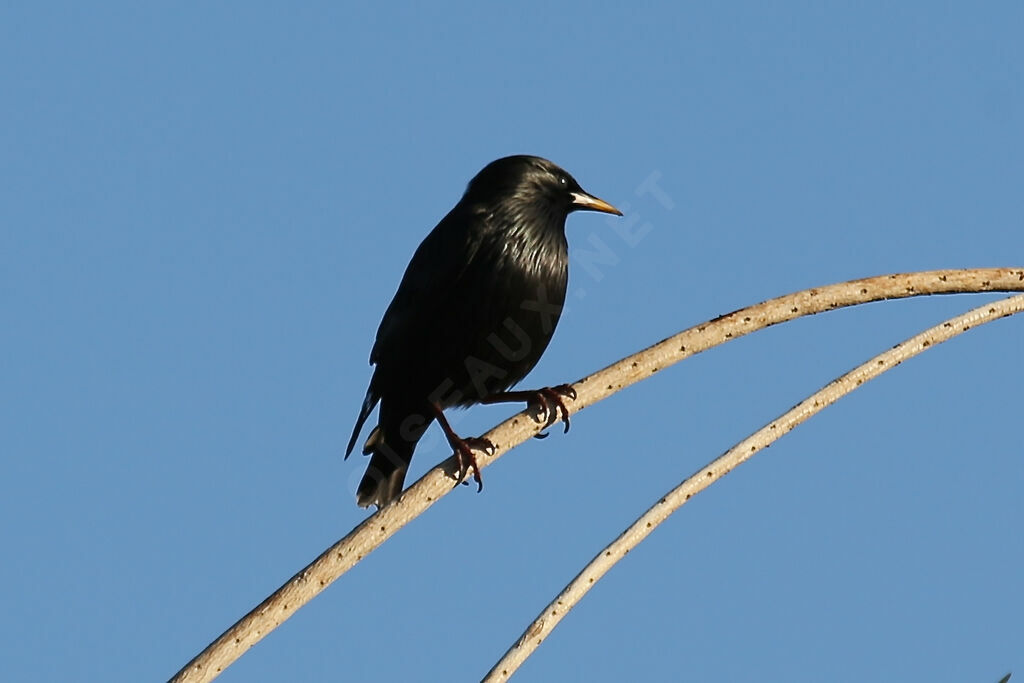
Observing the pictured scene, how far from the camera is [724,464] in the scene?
3424 mm

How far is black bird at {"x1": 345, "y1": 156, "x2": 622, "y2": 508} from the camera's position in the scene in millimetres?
5316

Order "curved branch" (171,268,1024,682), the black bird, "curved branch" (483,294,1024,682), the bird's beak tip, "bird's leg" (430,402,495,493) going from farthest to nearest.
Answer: the bird's beak tip → the black bird → "bird's leg" (430,402,495,493) → "curved branch" (171,268,1024,682) → "curved branch" (483,294,1024,682)

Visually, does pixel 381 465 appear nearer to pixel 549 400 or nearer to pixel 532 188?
pixel 549 400

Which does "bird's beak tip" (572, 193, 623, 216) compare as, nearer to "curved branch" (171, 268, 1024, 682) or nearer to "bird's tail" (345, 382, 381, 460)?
"bird's tail" (345, 382, 381, 460)

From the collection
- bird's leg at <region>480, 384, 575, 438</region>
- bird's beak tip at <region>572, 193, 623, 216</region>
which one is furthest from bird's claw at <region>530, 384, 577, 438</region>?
bird's beak tip at <region>572, 193, 623, 216</region>

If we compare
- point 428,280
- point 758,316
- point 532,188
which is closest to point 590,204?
point 532,188

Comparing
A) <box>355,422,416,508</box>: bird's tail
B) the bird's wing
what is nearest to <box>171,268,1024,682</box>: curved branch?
the bird's wing

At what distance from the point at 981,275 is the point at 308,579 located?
1.99 metres

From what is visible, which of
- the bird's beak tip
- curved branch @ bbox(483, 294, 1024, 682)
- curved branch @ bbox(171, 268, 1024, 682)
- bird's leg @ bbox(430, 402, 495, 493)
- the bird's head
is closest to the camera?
curved branch @ bbox(483, 294, 1024, 682)

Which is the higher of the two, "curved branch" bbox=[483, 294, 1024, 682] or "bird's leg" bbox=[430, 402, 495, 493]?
"bird's leg" bbox=[430, 402, 495, 493]

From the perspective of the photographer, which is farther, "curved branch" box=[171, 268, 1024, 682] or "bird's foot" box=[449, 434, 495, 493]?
"bird's foot" box=[449, 434, 495, 493]

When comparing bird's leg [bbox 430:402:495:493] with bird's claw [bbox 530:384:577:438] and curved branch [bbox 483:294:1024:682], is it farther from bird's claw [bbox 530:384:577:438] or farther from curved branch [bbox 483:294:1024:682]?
curved branch [bbox 483:294:1024:682]

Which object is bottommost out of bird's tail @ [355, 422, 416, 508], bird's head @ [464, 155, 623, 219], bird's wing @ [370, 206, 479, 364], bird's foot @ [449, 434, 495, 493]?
bird's foot @ [449, 434, 495, 493]

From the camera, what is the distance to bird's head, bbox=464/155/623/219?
18.7ft
